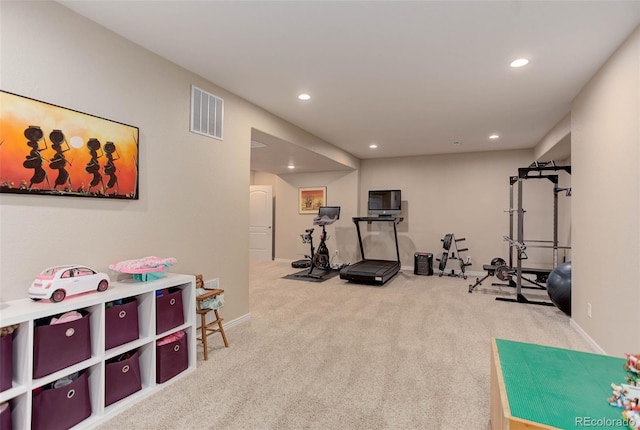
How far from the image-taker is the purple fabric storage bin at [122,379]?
2.12 metres

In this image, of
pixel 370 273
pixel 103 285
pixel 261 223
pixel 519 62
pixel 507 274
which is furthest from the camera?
pixel 261 223

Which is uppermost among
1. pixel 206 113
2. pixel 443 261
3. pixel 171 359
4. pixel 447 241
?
pixel 206 113

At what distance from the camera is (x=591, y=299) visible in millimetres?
3221

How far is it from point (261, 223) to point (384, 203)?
3.53 metres

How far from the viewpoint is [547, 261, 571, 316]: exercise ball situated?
13.0 ft

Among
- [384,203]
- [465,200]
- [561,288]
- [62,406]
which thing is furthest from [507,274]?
[62,406]

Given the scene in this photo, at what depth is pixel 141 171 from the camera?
8.92ft

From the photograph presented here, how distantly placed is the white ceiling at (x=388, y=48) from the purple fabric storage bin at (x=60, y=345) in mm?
2113

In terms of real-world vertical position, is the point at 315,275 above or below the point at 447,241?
below

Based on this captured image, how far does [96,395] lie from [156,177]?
5.57 ft

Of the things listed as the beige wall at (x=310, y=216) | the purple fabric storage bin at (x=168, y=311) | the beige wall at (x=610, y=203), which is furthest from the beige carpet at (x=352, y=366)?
the beige wall at (x=310, y=216)

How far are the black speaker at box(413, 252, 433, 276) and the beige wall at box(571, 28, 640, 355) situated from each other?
330cm

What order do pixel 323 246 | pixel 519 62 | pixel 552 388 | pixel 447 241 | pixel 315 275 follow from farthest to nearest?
pixel 323 246, pixel 447 241, pixel 315 275, pixel 519 62, pixel 552 388

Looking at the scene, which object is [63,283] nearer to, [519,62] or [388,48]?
[388,48]
